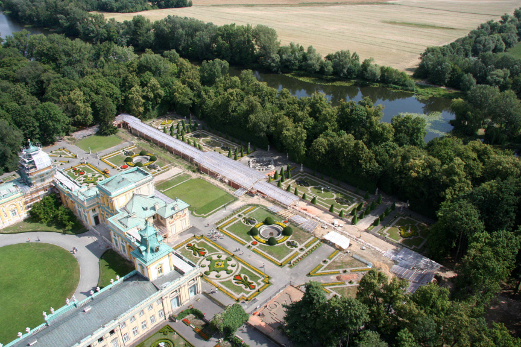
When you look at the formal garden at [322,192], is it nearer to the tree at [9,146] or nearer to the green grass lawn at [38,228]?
the green grass lawn at [38,228]

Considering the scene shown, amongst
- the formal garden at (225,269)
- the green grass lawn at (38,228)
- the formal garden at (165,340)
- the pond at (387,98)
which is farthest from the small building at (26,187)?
the pond at (387,98)

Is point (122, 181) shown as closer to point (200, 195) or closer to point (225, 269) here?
point (200, 195)

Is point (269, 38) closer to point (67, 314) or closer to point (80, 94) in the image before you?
point (80, 94)

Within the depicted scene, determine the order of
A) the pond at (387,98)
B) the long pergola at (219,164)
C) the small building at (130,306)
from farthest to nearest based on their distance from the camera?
1. the pond at (387,98)
2. the long pergola at (219,164)
3. the small building at (130,306)

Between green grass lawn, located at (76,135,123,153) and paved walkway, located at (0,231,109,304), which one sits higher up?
green grass lawn, located at (76,135,123,153)

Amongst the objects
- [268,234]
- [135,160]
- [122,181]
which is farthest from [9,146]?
[268,234]

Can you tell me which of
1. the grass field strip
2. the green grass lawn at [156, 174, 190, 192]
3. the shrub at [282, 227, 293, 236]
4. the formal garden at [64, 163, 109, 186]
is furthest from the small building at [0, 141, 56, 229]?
the grass field strip

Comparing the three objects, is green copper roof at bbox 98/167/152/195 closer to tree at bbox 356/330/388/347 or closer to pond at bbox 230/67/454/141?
tree at bbox 356/330/388/347
